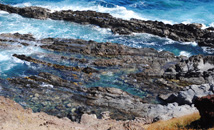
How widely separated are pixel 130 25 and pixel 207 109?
28077mm

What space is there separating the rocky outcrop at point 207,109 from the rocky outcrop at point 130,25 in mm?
23629

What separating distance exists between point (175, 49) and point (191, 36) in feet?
16.7

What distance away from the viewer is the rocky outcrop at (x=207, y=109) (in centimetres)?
1103

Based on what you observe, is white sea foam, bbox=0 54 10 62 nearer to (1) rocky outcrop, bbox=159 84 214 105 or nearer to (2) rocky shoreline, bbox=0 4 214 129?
(2) rocky shoreline, bbox=0 4 214 129

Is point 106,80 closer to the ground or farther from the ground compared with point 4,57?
closer to the ground

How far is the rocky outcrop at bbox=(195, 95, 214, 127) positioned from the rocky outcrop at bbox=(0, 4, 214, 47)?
930 inches

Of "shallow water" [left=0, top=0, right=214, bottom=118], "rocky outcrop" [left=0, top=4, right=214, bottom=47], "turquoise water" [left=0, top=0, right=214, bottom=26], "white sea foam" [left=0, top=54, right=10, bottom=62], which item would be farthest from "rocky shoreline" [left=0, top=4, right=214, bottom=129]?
"turquoise water" [left=0, top=0, right=214, bottom=26]

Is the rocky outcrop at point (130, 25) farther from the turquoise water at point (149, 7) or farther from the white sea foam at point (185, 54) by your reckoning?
the turquoise water at point (149, 7)

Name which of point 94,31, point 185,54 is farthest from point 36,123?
point 94,31

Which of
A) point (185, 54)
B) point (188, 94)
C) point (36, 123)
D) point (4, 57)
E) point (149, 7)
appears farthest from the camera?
point (149, 7)

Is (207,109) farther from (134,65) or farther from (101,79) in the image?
(134,65)

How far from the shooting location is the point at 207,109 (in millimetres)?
11195

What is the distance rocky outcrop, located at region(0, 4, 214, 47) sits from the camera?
34188 mm

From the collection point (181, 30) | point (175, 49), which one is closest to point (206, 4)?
point (181, 30)
